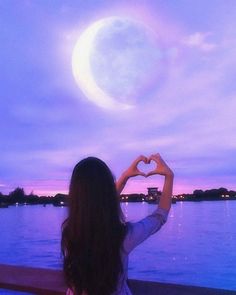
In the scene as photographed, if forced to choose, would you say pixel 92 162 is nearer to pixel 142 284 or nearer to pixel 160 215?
pixel 160 215

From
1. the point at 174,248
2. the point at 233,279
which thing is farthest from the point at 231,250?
the point at 233,279

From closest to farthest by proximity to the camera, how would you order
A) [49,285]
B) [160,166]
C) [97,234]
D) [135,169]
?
[97,234], [160,166], [135,169], [49,285]

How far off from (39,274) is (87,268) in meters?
1.38

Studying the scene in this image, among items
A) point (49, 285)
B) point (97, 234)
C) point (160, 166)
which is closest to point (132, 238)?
point (97, 234)

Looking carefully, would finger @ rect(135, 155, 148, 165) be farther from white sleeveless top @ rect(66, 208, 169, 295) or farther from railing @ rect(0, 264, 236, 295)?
railing @ rect(0, 264, 236, 295)

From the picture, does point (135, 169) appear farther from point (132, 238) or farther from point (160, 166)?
point (132, 238)

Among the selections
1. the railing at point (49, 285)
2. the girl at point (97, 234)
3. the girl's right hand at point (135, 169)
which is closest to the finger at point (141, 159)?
the girl's right hand at point (135, 169)

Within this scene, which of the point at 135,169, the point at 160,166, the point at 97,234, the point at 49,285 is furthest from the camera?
the point at 49,285

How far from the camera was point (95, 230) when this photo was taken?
91.0 inches

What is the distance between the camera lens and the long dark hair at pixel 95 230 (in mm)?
2297

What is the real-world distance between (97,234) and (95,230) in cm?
2

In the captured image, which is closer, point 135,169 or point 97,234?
point 97,234

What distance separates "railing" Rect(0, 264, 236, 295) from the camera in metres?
3.18

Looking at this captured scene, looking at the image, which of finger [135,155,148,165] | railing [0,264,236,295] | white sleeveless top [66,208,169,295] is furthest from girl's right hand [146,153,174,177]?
railing [0,264,236,295]
